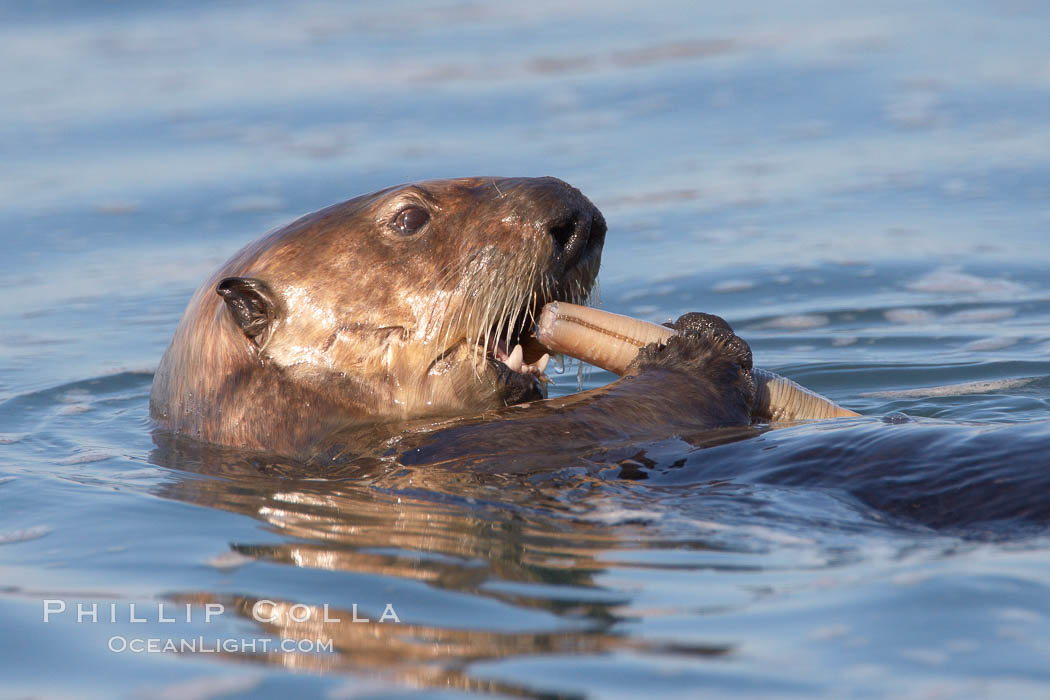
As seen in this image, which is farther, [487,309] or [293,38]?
[293,38]

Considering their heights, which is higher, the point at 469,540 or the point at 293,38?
the point at 293,38

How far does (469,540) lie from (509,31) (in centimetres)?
1088

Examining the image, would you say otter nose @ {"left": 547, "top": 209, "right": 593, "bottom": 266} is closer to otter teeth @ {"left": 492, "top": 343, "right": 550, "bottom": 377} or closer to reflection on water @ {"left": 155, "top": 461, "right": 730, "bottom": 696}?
otter teeth @ {"left": 492, "top": 343, "right": 550, "bottom": 377}

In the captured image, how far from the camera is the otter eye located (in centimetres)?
527

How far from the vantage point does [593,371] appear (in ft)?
24.0

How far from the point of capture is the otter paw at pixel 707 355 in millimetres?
5277

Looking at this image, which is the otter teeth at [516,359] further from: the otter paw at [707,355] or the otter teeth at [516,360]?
the otter paw at [707,355]

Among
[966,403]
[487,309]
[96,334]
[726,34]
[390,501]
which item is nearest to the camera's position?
[390,501]

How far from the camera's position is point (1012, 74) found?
478 inches

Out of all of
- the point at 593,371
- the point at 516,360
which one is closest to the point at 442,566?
the point at 516,360

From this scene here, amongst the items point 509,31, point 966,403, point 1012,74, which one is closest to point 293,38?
point 509,31

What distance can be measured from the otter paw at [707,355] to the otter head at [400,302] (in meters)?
0.37

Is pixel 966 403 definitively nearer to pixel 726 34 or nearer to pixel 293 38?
pixel 726 34

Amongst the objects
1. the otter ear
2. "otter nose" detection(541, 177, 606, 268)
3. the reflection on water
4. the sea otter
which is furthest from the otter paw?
the otter ear
